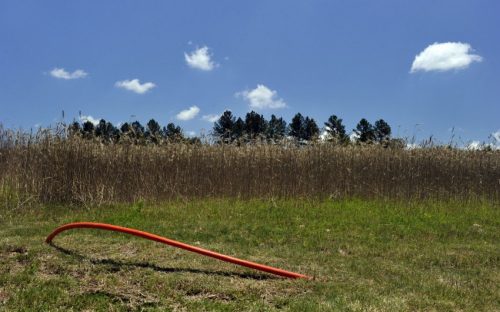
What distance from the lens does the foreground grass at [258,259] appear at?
176 inches

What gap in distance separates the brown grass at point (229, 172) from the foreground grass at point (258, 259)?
87cm

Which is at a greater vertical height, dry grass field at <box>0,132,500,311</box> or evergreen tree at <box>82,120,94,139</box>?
evergreen tree at <box>82,120,94,139</box>

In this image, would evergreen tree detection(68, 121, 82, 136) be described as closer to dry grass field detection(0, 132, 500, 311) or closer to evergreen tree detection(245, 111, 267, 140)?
dry grass field detection(0, 132, 500, 311)

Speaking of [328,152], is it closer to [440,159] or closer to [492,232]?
[440,159]

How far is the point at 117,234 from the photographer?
7336mm

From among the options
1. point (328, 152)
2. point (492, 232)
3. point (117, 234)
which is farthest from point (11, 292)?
point (328, 152)

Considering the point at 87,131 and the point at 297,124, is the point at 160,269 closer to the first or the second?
the point at 87,131

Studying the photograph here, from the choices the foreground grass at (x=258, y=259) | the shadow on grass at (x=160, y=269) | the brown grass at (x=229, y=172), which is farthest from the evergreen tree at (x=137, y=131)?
the shadow on grass at (x=160, y=269)

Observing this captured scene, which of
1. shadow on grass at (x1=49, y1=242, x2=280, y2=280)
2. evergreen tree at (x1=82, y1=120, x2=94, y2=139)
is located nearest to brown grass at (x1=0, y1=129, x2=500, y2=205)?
evergreen tree at (x1=82, y1=120, x2=94, y2=139)

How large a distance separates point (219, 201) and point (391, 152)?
492 cm

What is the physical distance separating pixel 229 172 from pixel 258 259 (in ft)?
18.4

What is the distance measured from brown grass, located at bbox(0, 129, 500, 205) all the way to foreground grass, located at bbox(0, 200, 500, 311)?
0.87 meters

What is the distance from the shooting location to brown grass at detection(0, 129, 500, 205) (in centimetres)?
1055

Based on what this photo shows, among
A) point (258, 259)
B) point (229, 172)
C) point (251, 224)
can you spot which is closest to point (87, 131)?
point (229, 172)
